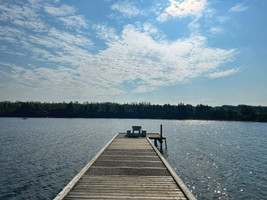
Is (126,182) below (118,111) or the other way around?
below

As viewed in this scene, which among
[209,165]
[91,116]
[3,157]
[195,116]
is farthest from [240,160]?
[91,116]

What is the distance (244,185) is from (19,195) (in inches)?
669

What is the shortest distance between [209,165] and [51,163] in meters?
17.5

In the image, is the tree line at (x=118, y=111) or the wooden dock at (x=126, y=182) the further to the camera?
the tree line at (x=118, y=111)

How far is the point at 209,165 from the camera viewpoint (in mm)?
19625

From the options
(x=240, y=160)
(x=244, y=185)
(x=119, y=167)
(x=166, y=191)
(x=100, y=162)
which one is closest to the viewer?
(x=166, y=191)

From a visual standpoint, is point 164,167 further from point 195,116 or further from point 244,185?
point 195,116

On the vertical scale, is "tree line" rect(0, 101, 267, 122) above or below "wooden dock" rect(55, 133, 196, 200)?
above

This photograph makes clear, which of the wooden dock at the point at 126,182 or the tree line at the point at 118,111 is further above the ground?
the tree line at the point at 118,111

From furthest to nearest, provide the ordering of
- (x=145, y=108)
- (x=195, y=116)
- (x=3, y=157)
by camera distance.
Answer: (x=145, y=108) → (x=195, y=116) → (x=3, y=157)

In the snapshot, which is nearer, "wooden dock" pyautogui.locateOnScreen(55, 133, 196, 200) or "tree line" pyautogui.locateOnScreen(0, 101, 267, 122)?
"wooden dock" pyautogui.locateOnScreen(55, 133, 196, 200)

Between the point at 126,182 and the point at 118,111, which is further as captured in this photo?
the point at 118,111

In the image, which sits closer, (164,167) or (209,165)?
(164,167)

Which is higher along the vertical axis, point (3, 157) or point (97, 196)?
point (97, 196)
